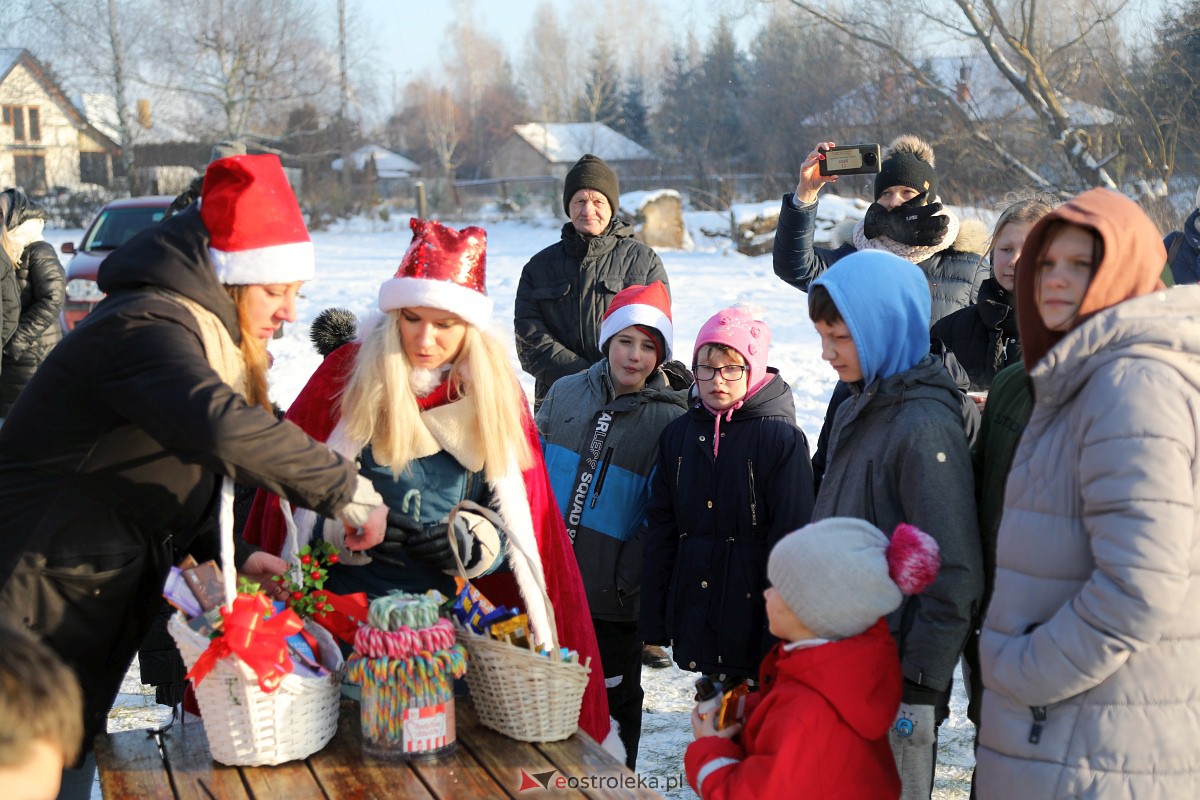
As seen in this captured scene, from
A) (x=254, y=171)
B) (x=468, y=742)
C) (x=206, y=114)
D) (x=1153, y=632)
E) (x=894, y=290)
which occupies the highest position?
(x=206, y=114)

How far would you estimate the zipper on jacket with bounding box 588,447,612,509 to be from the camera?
12.5 feet

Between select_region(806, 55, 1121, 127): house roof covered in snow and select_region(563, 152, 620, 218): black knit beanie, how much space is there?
13.1 meters

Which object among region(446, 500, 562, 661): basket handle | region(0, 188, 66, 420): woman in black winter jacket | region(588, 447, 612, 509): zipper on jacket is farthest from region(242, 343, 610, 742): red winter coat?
region(0, 188, 66, 420): woman in black winter jacket

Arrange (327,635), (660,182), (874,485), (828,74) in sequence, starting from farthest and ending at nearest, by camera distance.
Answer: (660,182), (828,74), (874,485), (327,635)

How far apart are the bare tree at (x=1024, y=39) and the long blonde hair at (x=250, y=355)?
49.4ft

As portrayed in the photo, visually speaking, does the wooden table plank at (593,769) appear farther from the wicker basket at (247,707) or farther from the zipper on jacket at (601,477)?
the zipper on jacket at (601,477)

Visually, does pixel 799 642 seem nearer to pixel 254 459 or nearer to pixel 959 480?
pixel 959 480

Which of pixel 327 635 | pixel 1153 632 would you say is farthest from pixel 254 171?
pixel 1153 632

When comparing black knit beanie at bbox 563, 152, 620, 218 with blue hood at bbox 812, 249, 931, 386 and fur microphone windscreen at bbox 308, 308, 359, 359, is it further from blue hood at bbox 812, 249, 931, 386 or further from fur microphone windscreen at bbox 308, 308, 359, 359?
blue hood at bbox 812, 249, 931, 386

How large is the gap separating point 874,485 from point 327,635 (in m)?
→ 1.35

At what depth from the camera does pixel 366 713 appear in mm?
2305

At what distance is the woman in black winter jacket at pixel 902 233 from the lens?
178 inches

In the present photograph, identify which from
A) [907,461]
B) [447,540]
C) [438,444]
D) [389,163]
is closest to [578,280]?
[438,444]

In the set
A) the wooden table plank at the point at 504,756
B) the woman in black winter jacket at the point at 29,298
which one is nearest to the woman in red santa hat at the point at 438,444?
the wooden table plank at the point at 504,756
